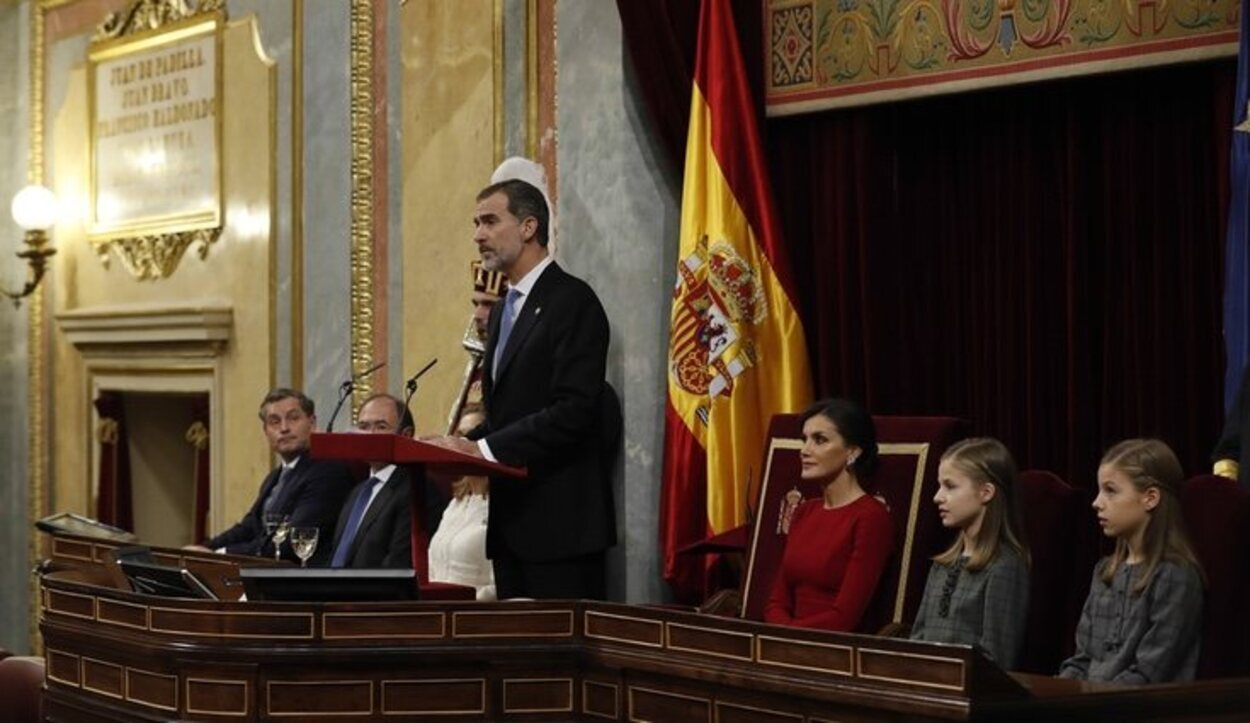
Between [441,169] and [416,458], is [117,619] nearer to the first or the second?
[416,458]

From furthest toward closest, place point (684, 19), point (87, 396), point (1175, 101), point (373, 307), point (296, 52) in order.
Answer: point (87, 396) < point (296, 52) < point (373, 307) < point (684, 19) < point (1175, 101)

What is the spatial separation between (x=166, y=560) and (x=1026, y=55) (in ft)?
10.2

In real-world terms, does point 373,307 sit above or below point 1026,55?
below

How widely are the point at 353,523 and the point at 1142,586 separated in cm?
335

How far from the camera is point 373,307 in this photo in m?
8.60

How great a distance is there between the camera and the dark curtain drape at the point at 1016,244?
6.00 metres

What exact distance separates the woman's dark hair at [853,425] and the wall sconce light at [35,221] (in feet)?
20.4

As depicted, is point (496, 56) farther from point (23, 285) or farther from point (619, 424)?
point (23, 285)

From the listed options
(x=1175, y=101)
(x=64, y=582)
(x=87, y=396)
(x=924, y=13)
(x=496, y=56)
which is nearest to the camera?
(x=64, y=582)

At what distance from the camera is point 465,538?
7.02 meters

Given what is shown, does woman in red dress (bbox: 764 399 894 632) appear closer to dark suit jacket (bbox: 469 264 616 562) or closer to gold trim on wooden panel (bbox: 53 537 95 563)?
dark suit jacket (bbox: 469 264 616 562)


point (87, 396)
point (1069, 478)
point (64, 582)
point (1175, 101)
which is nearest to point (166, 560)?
point (64, 582)

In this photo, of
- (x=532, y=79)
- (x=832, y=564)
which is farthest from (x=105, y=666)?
(x=532, y=79)

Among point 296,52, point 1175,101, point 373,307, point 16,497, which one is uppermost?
point 296,52
